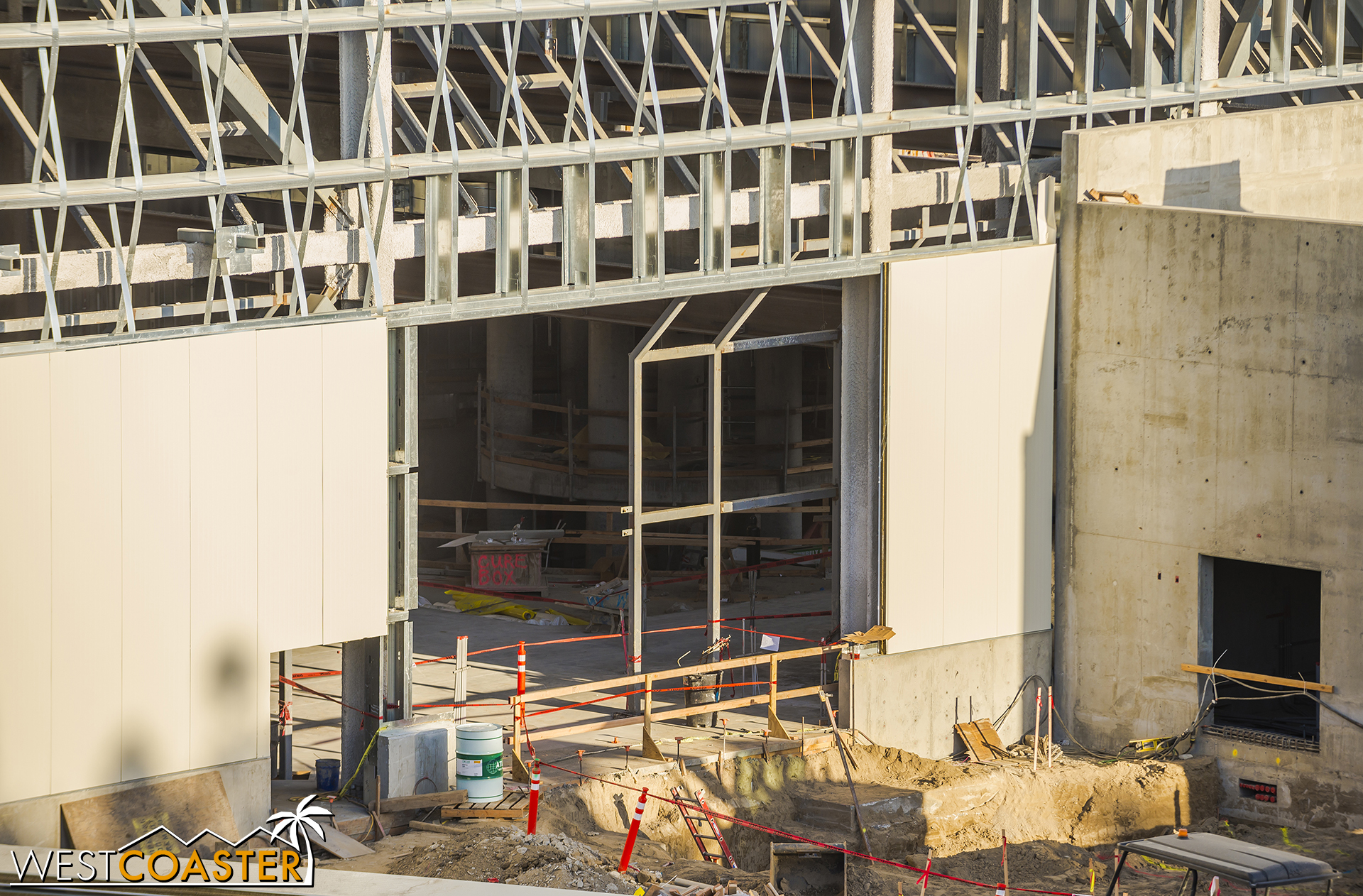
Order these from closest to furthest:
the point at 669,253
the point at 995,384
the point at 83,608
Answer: the point at 83,608
the point at 995,384
the point at 669,253

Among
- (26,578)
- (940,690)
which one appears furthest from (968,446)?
(26,578)

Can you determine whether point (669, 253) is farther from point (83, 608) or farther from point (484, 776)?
point (83, 608)

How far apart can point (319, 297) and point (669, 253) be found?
985 centimetres

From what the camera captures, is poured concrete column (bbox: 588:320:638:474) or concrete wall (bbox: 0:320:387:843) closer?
concrete wall (bbox: 0:320:387:843)

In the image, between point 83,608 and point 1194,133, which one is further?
point 1194,133

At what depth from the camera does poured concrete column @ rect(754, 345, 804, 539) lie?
29.4 m

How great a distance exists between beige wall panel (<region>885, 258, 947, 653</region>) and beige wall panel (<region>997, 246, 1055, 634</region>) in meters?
0.91

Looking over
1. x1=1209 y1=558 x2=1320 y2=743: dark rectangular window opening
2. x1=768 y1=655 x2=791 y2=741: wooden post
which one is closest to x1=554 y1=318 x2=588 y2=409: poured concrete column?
x1=1209 y1=558 x2=1320 y2=743: dark rectangular window opening

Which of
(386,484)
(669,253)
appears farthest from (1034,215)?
(386,484)

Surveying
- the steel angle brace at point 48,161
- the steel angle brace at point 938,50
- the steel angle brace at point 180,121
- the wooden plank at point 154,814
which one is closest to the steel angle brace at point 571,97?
the steel angle brace at point 180,121

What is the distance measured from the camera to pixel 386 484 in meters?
15.3

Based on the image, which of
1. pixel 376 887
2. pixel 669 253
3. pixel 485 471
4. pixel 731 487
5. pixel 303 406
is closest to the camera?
pixel 376 887

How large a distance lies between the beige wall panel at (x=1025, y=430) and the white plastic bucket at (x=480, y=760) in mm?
6513

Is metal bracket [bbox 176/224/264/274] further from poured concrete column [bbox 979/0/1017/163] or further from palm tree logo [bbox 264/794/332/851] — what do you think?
poured concrete column [bbox 979/0/1017/163]
